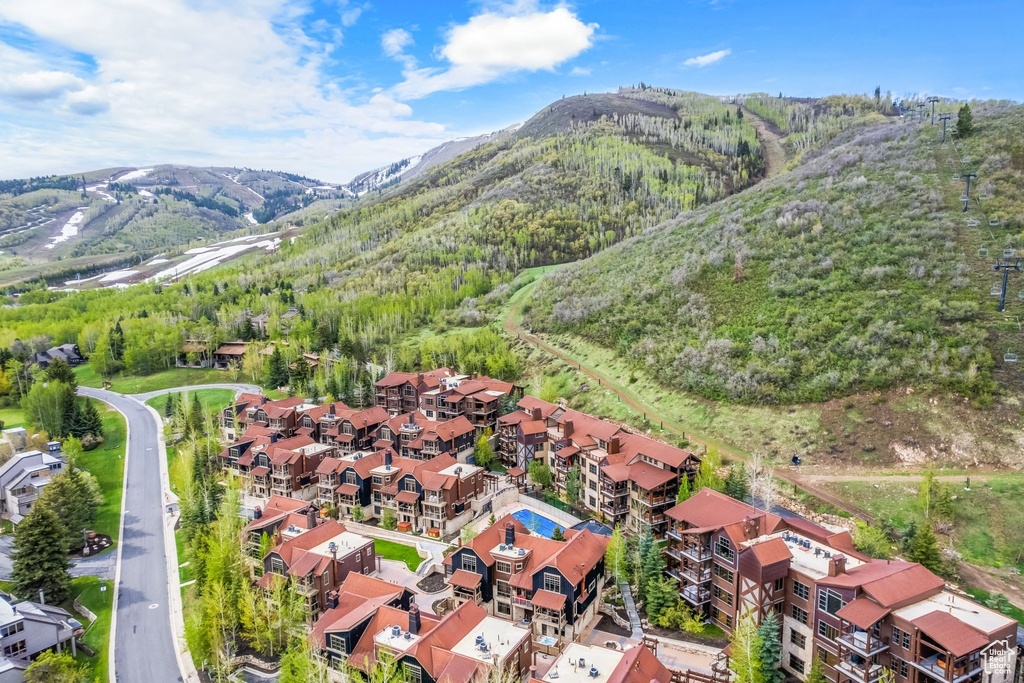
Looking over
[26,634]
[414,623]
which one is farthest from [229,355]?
[414,623]

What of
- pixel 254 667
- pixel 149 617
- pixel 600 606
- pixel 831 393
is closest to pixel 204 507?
pixel 149 617

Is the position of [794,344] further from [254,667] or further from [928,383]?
[254,667]

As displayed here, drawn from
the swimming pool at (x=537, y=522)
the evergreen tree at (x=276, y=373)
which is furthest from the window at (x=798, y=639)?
the evergreen tree at (x=276, y=373)

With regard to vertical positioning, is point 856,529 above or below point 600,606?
above

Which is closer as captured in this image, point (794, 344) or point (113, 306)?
point (794, 344)

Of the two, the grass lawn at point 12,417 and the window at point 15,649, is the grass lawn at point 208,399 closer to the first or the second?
the grass lawn at point 12,417

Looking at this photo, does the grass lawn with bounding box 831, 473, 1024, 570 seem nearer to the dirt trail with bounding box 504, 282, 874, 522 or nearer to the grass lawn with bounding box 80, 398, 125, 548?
the dirt trail with bounding box 504, 282, 874, 522

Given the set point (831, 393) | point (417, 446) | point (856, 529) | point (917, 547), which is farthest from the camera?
point (417, 446)
